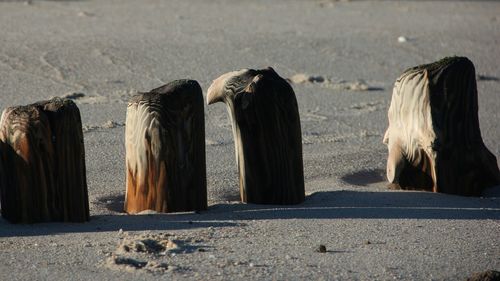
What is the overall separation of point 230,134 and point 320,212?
238cm

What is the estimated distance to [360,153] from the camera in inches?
294

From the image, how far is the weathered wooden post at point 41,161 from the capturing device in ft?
16.9

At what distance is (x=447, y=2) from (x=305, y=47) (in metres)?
4.61

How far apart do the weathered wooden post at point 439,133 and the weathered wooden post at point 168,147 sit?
4.39 feet

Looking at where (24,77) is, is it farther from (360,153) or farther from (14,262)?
(14,262)

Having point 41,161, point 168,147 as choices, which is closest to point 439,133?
point 168,147

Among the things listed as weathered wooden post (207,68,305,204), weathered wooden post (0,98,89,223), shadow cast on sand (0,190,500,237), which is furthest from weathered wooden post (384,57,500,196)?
weathered wooden post (0,98,89,223)

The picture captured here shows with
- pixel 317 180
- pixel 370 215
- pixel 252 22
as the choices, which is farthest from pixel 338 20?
pixel 370 215

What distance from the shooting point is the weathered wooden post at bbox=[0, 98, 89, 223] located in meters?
5.15

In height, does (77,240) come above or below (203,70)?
below

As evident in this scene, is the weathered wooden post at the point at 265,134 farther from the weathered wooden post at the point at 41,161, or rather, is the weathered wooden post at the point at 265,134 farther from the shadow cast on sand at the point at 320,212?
the weathered wooden post at the point at 41,161

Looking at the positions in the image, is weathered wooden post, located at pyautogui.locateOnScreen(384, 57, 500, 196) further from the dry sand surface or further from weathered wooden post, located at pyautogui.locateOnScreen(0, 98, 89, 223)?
weathered wooden post, located at pyautogui.locateOnScreen(0, 98, 89, 223)

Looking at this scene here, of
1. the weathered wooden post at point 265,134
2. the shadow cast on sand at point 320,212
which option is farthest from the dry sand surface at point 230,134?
the weathered wooden post at point 265,134

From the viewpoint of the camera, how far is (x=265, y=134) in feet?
18.7
